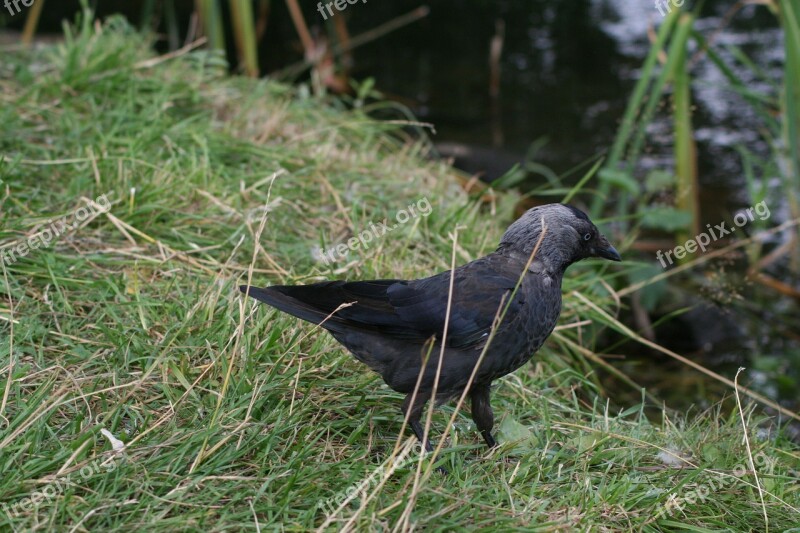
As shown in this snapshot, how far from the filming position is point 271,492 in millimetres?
2391

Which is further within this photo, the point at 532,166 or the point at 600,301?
the point at 532,166

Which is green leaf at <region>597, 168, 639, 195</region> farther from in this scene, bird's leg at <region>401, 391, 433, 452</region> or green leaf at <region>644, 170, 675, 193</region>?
bird's leg at <region>401, 391, 433, 452</region>

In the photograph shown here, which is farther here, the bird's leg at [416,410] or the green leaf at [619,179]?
the green leaf at [619,179]

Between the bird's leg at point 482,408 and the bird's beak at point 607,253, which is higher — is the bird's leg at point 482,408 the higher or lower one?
the lower one

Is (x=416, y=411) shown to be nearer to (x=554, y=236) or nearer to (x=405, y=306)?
(x=405, y=306)

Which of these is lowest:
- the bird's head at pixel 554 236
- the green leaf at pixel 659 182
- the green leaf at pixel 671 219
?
the green leaf at pixel 671 219

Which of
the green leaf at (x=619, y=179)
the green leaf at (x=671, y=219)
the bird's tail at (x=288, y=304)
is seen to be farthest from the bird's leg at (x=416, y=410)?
the green leaf at (x=671, y=219)

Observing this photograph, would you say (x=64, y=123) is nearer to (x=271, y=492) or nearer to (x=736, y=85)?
(x=271, y=492)

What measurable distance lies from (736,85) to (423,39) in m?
4.59

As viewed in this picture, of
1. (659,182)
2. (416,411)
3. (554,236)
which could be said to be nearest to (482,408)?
(416,411)

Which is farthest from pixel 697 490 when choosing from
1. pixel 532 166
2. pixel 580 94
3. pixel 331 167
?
pixel 580 94

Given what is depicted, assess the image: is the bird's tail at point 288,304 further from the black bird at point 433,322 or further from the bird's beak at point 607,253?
the bird's beak at point 607,253

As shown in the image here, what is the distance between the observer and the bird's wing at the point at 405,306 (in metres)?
2.73

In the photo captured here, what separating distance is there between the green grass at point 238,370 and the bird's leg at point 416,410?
11 centimetres
